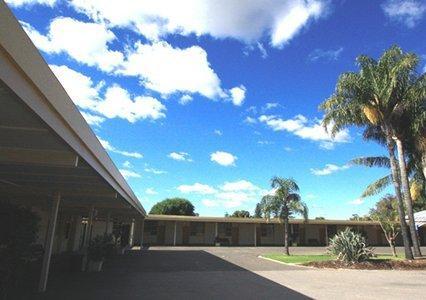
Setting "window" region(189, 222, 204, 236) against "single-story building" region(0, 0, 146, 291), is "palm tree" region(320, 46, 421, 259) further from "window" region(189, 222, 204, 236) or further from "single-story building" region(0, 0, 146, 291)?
"window" region(189, 222, 204, 236)

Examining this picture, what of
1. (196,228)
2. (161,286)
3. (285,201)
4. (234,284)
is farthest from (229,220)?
(161,286)

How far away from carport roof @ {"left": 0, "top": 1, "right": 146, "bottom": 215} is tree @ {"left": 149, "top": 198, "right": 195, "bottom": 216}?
61.6m

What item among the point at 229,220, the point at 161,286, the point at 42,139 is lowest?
the point at 161,286

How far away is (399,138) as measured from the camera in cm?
2255

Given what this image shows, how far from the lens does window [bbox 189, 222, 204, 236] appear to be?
45.9 meters

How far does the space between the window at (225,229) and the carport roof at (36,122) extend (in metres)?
36.4

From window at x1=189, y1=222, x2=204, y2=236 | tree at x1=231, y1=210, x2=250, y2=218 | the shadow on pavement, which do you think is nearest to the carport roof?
the shadow on pavement

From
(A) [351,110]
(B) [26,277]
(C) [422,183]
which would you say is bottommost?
(B) [26,277]

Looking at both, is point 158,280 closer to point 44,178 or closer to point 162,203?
point 44,178

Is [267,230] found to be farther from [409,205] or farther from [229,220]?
[409,205]

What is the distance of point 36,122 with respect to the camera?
5230 millimetres

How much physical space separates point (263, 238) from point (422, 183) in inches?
920

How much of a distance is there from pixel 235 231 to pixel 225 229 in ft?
4.00

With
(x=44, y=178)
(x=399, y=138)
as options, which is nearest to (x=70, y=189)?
(x=44, y=178)
